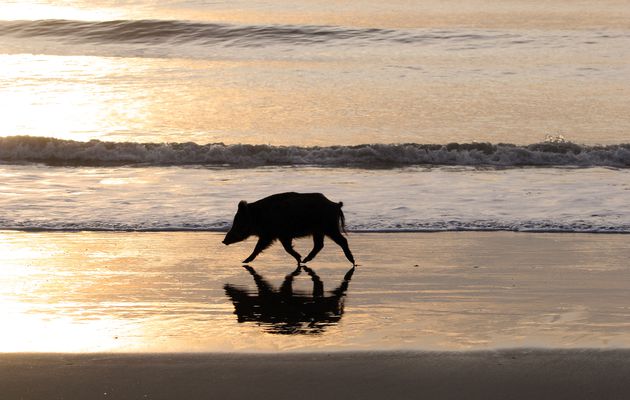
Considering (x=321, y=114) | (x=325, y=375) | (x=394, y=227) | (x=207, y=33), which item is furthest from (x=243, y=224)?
(x=207, y=33)

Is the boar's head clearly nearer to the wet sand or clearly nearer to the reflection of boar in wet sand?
the reflection of boar in wet sand

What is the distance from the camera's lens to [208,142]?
64.5ft

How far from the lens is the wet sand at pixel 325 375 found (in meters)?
6.74

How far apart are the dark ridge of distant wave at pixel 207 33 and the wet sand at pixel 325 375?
25.6 m

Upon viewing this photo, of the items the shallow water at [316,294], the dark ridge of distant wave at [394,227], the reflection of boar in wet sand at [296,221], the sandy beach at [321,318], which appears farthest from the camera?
the dark ridge of distant wave at [394,227]

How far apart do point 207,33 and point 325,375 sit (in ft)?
91.9

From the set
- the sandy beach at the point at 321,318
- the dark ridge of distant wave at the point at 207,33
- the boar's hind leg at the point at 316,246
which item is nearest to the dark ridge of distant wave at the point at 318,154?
the sandy beach at the point at 321,318

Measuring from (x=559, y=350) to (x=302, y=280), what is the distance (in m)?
3.00

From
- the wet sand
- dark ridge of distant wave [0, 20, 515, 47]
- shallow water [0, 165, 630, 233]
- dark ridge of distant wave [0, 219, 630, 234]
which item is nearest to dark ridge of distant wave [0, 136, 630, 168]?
shallow water [0, 165, 630, 233]

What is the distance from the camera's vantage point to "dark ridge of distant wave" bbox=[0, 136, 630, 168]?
1794 centimetres

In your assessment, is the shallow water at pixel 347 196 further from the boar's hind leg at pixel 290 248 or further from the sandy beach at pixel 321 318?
the boar's hind leg at pixel 290 248

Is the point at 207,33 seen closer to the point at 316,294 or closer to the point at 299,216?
Answer: the point at 299,216

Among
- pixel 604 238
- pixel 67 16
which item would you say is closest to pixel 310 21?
pixel 67 16

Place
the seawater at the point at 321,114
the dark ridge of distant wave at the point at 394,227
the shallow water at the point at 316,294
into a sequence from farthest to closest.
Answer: the seawater at the point at 321,114
the dark ridge of distant wave at the point at 394,227
the shallow water at the point at 316,294
